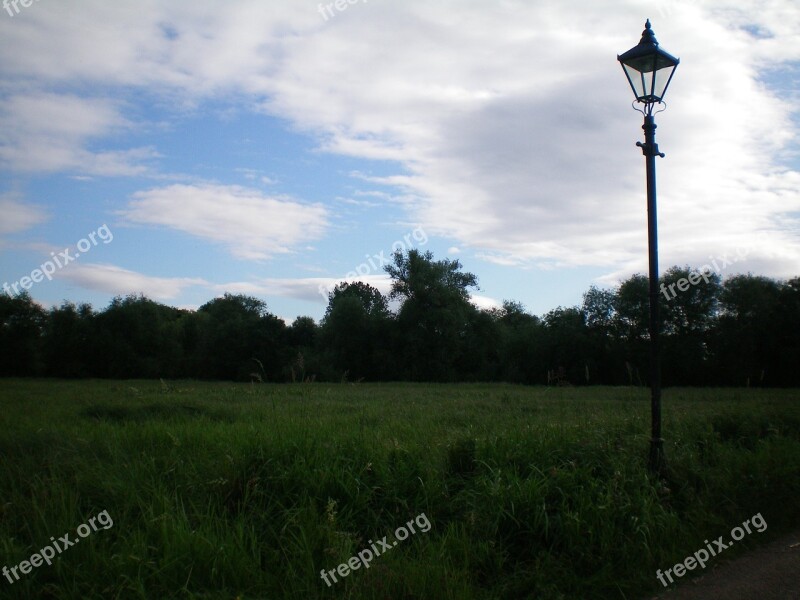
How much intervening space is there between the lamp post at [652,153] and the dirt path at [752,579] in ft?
4.13

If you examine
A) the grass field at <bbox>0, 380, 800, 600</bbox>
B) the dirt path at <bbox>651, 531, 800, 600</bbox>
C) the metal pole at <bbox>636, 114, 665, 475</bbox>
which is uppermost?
the metal pole at <bbox>636, 114, 665, 475</bbox>

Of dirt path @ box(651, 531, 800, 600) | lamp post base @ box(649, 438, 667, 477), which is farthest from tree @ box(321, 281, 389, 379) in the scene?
dirt path @ box(651, 531, 800, 600)

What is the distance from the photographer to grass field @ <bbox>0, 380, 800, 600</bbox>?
4648 mm

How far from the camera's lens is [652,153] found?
23.5 ft

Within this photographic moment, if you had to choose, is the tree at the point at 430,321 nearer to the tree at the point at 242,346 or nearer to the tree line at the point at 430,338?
the tree line at the point at 430,338

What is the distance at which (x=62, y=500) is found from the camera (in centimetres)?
538

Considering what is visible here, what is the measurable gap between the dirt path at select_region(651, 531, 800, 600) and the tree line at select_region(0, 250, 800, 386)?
23845 millimetres

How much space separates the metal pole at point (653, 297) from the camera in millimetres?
6832

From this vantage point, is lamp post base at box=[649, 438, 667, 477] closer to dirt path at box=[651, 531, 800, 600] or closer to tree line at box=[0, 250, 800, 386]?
dirt path at box=[651, 531, 800, 600]

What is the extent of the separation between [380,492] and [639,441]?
144 inches

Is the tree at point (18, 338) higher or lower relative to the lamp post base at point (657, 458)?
higher

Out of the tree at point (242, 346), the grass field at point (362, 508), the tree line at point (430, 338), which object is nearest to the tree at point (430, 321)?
the tree line at point (430, 338)

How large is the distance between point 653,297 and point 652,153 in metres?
1.76

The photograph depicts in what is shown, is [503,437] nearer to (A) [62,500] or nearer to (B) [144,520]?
(B) [144,520]
